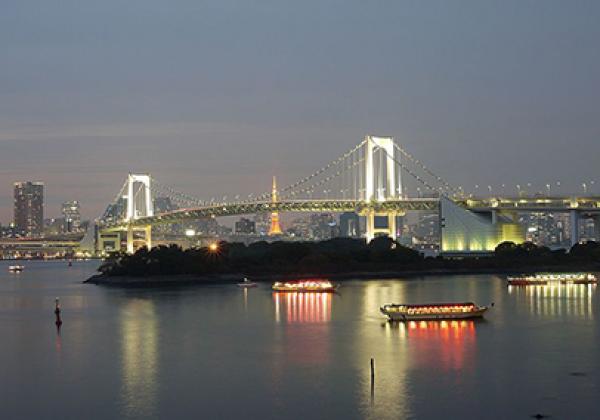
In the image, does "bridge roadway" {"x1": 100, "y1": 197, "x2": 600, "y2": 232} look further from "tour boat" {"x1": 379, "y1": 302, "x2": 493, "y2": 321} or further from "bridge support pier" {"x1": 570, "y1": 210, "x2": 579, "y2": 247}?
"tour boat" {"x1": 379, "y1": 302, "x2": 493, "y2": 321}

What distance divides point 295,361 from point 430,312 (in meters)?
5.85

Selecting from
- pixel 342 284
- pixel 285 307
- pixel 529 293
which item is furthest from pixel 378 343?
pixel 342 284

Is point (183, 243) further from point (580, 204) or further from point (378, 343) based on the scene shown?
point (378, 343)

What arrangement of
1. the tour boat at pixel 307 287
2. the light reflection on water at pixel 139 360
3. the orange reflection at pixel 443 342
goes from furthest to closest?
the tour boat at pixel 307 287 < the orange reflection at pixel 443 342 < the light reflection on water at pixel 139 360

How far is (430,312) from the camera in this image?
20.1 m

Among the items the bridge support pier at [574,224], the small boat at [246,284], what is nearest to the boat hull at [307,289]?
the small boat at [246,284]

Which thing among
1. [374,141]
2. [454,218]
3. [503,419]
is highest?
[374,141]

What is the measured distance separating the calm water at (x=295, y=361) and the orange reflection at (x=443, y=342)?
0.11ft

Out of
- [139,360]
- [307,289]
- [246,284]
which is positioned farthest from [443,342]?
[246,284]

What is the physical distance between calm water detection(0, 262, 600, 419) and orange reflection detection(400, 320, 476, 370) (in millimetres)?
33

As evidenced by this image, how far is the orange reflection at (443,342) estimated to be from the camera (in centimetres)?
1468

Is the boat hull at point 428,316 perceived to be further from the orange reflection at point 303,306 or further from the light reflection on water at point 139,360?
the light reflection on water at point 139,360

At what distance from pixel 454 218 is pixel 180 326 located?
23669 mm

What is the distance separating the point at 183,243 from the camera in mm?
67875
